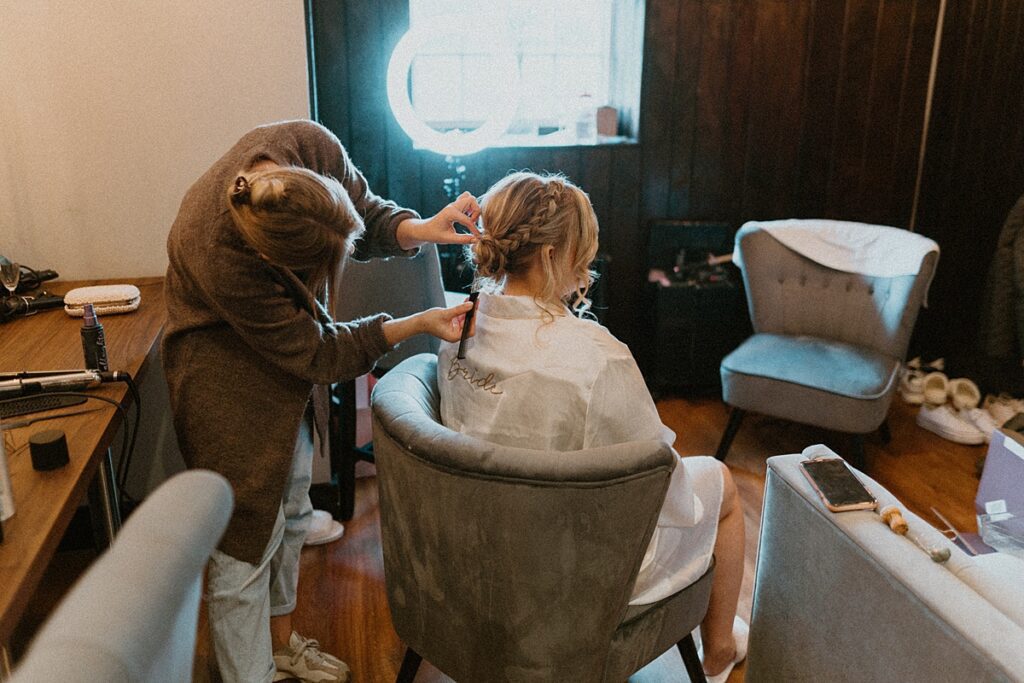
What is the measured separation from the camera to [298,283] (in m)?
1.43

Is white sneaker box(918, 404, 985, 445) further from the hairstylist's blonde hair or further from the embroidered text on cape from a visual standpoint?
the embroidered text on cape

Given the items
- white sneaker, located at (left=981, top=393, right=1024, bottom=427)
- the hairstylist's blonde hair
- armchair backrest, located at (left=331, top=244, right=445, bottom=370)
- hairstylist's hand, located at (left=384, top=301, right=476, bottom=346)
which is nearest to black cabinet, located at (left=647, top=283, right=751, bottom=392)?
white sneaker, located at (left=981, top=393, right=1024, bottom=427)

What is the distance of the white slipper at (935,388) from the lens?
316 cm

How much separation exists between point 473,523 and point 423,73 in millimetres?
2481

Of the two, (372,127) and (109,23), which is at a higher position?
(109,23)

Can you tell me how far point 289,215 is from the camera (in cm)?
127

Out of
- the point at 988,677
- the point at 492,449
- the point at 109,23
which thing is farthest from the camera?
the point at 109,23

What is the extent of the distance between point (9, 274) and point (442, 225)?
1.11 m

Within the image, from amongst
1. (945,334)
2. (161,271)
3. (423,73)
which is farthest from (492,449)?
(945,334)

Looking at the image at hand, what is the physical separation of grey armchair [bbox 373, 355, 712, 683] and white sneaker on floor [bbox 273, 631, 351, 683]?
1.30 ft

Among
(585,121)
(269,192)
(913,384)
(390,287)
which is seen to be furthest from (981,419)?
(269,192)

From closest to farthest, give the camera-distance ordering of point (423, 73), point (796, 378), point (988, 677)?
point (988, 677)
point (796, 378)
point (423, 73)

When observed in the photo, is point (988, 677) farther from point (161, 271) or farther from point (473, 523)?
point (161, 271)

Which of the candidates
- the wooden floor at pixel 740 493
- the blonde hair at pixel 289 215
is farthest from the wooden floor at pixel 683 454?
the blonde hair at pixel 289 215
